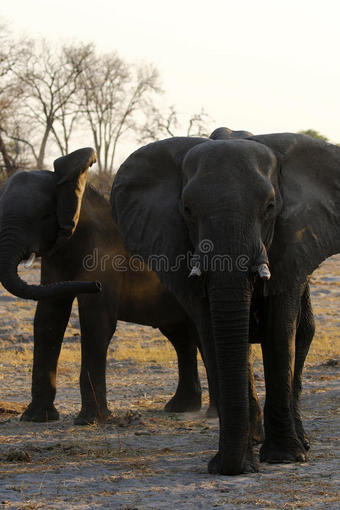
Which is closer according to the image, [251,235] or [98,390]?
[251,235]

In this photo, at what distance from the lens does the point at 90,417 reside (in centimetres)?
707

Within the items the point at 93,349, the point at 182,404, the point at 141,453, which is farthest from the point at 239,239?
the point at 182,404

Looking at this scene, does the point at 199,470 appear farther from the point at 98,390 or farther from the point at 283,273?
the point at 98,390

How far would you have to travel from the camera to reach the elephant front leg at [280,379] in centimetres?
525

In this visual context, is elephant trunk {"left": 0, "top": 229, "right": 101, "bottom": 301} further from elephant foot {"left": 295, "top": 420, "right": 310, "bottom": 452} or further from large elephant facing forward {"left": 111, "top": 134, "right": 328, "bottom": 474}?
elephant foot {"left": 295, "top": 420, "right": 310, "bottom": 452}

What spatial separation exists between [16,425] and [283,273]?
2.93 meters

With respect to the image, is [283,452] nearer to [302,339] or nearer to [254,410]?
[254,410]

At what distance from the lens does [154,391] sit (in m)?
8.82

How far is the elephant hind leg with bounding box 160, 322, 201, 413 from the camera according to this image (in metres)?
7.88

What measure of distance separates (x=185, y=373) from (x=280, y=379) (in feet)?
9.49

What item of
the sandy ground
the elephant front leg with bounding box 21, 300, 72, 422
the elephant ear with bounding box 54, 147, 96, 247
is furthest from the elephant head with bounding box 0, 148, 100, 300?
the sandy ground

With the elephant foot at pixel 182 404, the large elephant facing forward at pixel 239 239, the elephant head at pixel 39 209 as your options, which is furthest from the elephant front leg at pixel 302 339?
the elephant head at pixel 39 209

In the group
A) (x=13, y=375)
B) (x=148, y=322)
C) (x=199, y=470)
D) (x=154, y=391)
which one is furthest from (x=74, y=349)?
(x=199, y=470)

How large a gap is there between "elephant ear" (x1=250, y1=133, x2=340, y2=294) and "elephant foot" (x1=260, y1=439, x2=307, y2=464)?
933 mm
